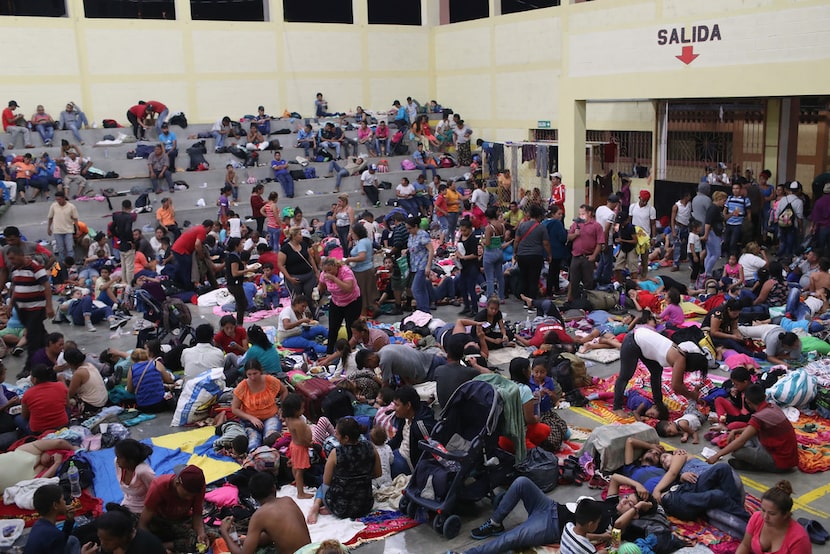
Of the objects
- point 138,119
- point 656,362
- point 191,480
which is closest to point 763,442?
point 656,362

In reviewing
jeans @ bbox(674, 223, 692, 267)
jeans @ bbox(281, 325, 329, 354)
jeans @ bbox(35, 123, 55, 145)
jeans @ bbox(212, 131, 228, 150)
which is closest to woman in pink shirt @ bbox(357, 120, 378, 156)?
jeans @ bbox(212, 131, 228, 150)

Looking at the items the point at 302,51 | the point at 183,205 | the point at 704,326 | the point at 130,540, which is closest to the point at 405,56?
the point at 302,51

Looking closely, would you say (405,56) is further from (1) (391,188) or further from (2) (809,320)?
(2) (809,320)

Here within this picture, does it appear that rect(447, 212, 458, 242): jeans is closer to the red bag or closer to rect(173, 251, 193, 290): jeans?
rect(173, 251, 193, 290): jeans

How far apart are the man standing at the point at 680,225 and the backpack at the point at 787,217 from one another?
168cm

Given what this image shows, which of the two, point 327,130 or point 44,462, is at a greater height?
point 327,130

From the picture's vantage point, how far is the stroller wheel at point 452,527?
6.64m

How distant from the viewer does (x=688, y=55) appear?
1694cm

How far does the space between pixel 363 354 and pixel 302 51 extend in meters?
21.0

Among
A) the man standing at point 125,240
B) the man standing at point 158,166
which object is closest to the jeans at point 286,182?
the man standing at point 158,166

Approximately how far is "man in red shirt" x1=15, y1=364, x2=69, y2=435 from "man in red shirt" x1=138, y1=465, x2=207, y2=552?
2690mm

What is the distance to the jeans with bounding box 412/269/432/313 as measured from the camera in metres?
12.9

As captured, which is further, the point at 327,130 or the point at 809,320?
the point at 327,130

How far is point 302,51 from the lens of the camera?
92.2 feet
